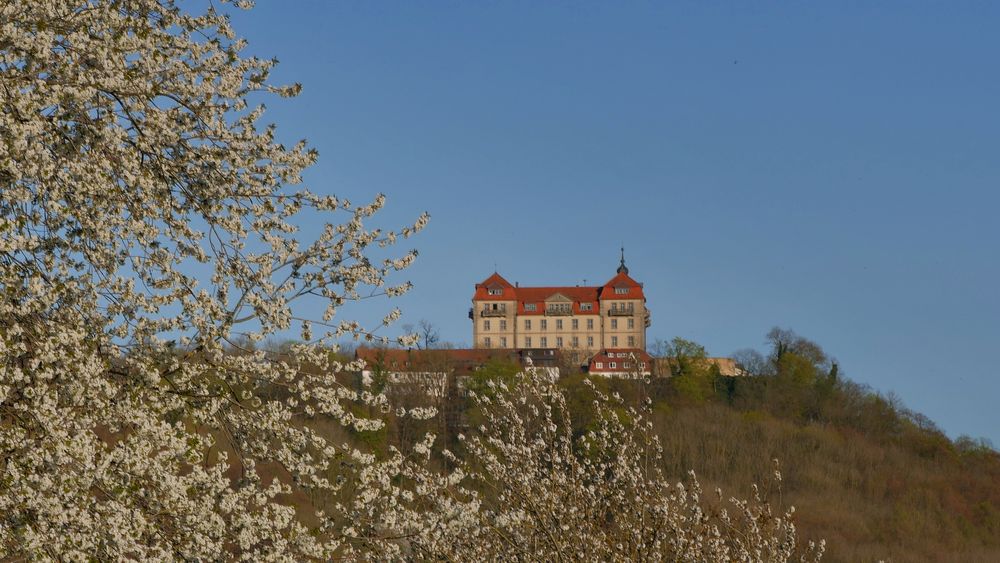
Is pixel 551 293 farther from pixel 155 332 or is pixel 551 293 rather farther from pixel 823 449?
pixel 155 332

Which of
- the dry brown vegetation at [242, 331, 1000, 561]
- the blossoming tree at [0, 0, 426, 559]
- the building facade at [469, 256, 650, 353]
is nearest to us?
the blossoming tree at [0, 0, 426, 559]

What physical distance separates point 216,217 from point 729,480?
47.7 metres

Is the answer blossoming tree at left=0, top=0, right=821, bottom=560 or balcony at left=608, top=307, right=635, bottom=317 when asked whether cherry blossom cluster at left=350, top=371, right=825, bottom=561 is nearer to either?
blossoming tree at left=0, top=0, right=821, bottom=560

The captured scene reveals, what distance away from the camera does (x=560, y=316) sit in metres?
91.2

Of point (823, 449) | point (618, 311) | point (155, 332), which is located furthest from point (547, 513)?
point (618, 311)

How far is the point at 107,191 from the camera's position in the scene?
5.07 meters

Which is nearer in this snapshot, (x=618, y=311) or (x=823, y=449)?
(x=823, y=449)

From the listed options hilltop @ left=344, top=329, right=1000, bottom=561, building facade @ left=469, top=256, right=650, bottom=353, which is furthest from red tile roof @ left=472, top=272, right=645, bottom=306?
hilltop @ left=344, top=329, right=1000, bottom=561

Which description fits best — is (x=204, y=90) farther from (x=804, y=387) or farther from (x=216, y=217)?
(x=804, y=387)

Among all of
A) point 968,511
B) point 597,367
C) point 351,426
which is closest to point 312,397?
point 351,426

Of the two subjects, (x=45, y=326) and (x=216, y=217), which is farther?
(x=216, y=217)

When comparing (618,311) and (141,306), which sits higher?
(618,311)

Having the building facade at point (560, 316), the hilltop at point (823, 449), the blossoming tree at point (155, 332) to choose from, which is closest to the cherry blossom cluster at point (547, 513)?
the blossoming tree at point (155, 332)

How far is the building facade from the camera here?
295 ft
